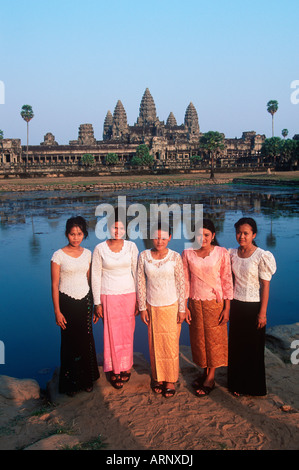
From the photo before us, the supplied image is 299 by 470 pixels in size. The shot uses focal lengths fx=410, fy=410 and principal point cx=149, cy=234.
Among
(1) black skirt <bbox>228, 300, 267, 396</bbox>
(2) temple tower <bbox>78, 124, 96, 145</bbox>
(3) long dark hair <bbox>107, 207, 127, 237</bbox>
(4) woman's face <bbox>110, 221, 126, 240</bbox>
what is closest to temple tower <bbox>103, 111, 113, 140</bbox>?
(2) temple tower <bbox>78, 124, 96, 145</bbox>

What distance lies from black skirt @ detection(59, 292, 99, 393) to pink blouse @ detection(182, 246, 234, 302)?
93cm

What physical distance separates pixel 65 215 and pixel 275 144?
168 ft

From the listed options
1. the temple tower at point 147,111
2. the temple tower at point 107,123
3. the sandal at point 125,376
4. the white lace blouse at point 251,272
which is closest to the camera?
the white lace blouse at point 251,272

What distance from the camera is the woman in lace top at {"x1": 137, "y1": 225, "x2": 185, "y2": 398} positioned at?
3.46 meters


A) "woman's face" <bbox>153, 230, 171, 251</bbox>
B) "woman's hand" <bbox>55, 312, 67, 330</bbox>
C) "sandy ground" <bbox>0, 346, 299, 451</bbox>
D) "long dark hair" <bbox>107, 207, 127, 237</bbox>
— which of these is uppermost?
"long dark hair" <bbox>107, 207, 127, 237</bbox>

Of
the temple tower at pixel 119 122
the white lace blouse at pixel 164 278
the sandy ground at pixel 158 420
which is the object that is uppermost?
the temple tower at pixel 119 122

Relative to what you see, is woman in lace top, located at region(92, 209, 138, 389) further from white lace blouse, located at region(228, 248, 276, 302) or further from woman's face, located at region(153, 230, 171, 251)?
white lace blouse, located at region(228, 248, 276, 302)

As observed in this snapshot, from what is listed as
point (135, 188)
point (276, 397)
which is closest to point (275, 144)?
point (135, 188)

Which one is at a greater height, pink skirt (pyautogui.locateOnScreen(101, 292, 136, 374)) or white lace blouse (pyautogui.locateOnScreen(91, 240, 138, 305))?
white lace blouse (pyautogui.locateOnScreen(91, 240, 138, 305))

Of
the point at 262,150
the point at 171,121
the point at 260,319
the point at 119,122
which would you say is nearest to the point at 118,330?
the point at 260,319

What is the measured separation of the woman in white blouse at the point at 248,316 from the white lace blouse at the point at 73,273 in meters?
1.29

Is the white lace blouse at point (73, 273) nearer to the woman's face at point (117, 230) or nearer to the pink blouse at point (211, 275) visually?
the woman's face at point (117, 230)

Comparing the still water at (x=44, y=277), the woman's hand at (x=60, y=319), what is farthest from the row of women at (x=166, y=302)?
the still water at (x=44, y=277)

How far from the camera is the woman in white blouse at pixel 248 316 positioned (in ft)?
11.2
